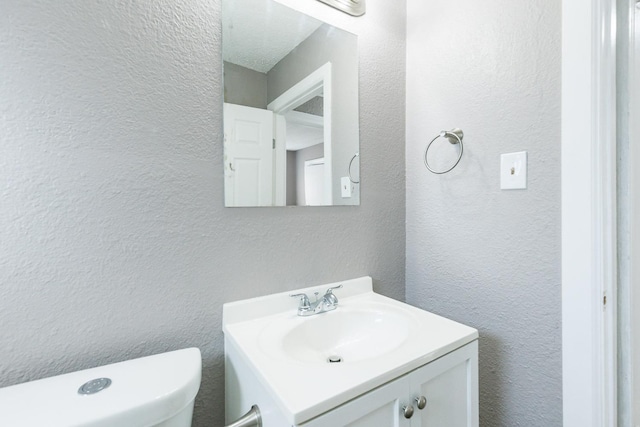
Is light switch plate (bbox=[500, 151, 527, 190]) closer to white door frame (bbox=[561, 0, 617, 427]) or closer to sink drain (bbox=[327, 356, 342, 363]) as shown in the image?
white door frame (bbox=[561, 0, 617, 427])

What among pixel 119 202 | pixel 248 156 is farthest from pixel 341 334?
pixel 119 202

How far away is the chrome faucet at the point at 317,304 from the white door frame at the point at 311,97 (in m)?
0.33

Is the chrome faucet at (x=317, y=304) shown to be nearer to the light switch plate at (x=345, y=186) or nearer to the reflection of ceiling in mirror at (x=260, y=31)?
the light switch plate at (x=345, y=186)

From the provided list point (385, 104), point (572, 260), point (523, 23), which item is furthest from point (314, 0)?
point (572, 260)

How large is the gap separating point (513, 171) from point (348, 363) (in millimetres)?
760

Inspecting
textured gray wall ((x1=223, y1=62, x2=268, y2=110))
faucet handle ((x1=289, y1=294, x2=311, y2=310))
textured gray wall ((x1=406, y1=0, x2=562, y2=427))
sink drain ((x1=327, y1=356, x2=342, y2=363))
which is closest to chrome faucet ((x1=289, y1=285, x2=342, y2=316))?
faucet handle ((x1=289, y1=294, x2=311, y2=310))

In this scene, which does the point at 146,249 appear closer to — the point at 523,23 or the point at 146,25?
the point at 146,25

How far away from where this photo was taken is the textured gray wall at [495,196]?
85 cm

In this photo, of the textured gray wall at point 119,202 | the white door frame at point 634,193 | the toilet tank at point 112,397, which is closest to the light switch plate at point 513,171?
the white door frame at point 634,193

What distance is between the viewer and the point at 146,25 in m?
0.78

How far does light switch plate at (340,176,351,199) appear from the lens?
1.11 metres

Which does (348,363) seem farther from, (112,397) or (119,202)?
(119,202)

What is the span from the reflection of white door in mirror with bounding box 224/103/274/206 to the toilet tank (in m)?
0.46

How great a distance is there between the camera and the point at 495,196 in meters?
0.97
